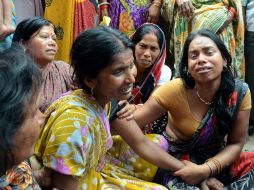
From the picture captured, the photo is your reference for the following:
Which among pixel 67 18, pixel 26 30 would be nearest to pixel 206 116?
pixel 26 30

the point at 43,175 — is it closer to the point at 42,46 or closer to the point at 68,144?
the point at 68,144

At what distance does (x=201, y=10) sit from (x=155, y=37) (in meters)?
0.71

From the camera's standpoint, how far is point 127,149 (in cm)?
236

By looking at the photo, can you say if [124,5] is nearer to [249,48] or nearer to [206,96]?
[249,48]

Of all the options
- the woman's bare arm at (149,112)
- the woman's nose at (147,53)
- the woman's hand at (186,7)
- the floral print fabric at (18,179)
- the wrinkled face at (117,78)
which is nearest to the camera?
the floral print fabric at (18,179)

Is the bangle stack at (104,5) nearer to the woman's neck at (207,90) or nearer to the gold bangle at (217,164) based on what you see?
the woman's neck at (207,90)

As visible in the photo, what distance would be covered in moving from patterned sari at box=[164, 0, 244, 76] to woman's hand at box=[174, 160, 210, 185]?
1621mm

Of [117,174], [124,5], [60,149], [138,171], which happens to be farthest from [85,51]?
[124,5]

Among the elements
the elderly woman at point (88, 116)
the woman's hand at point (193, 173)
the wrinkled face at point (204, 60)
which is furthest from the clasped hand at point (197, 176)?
the wrinkled face at point (204, 60)

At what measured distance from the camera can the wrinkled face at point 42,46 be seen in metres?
2.65

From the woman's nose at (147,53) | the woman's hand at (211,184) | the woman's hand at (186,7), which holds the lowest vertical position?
the woman's hand at (211,184)

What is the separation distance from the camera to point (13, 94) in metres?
1.15

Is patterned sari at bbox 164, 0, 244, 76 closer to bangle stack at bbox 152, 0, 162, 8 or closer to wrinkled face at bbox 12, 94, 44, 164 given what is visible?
bangle stack at bbox 152, 0, 162, 8

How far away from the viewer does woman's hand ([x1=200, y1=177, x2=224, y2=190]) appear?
2293 millimetres
